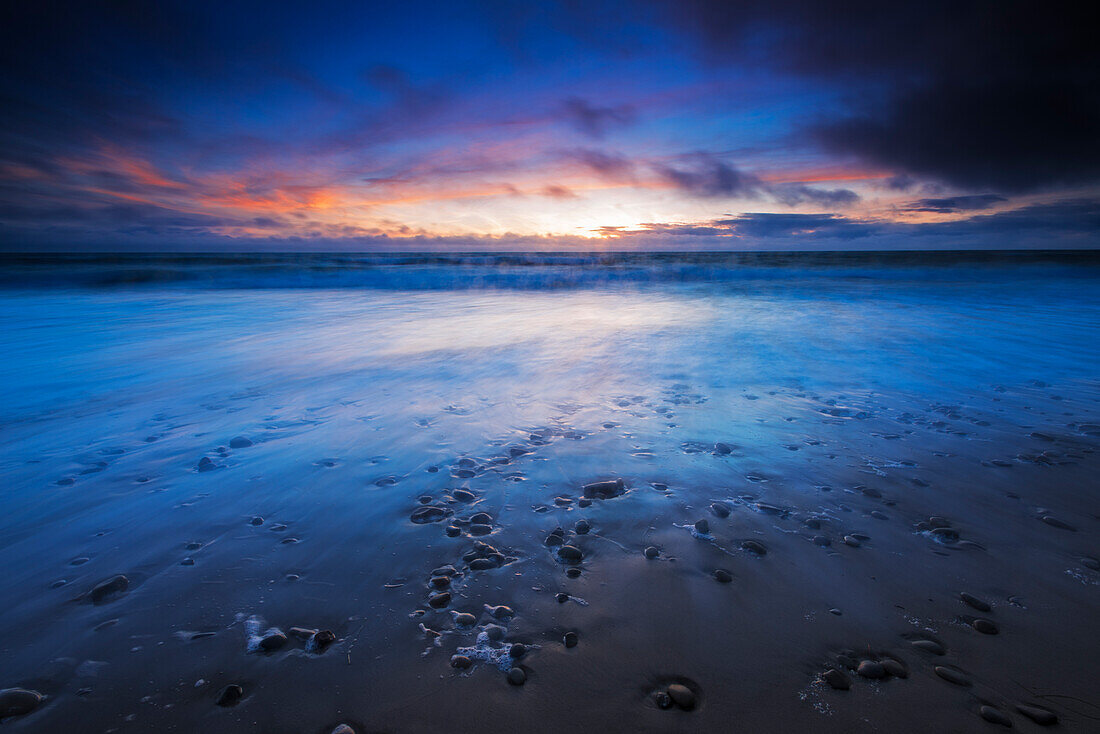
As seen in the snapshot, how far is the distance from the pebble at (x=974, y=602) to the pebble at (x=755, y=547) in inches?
29.5

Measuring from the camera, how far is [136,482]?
295cm

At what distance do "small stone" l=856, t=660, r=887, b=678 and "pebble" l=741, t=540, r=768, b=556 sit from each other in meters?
0.63

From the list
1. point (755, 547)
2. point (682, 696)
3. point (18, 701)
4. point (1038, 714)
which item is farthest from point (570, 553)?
point (18, 701)

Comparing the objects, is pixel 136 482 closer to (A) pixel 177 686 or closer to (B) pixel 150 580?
(B) pixel 150 580

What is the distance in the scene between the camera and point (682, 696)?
151 centimetres

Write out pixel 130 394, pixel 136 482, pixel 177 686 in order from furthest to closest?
pixel 130 394
pixel 136 482
pixel 177 686

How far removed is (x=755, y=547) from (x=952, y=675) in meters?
0.80

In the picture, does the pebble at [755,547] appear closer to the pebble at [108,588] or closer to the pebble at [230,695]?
the pebble at [230,695]

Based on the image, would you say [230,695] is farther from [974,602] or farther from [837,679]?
[974,602]

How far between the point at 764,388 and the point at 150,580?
512 cm

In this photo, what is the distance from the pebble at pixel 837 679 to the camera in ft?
5.01

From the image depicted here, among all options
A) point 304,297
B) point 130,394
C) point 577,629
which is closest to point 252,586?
point 577,629

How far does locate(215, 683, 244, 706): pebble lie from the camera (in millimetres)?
1488

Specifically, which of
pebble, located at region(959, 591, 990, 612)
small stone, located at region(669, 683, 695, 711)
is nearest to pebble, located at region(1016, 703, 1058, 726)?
pebble, located at region(959, 591, 990, 612)
